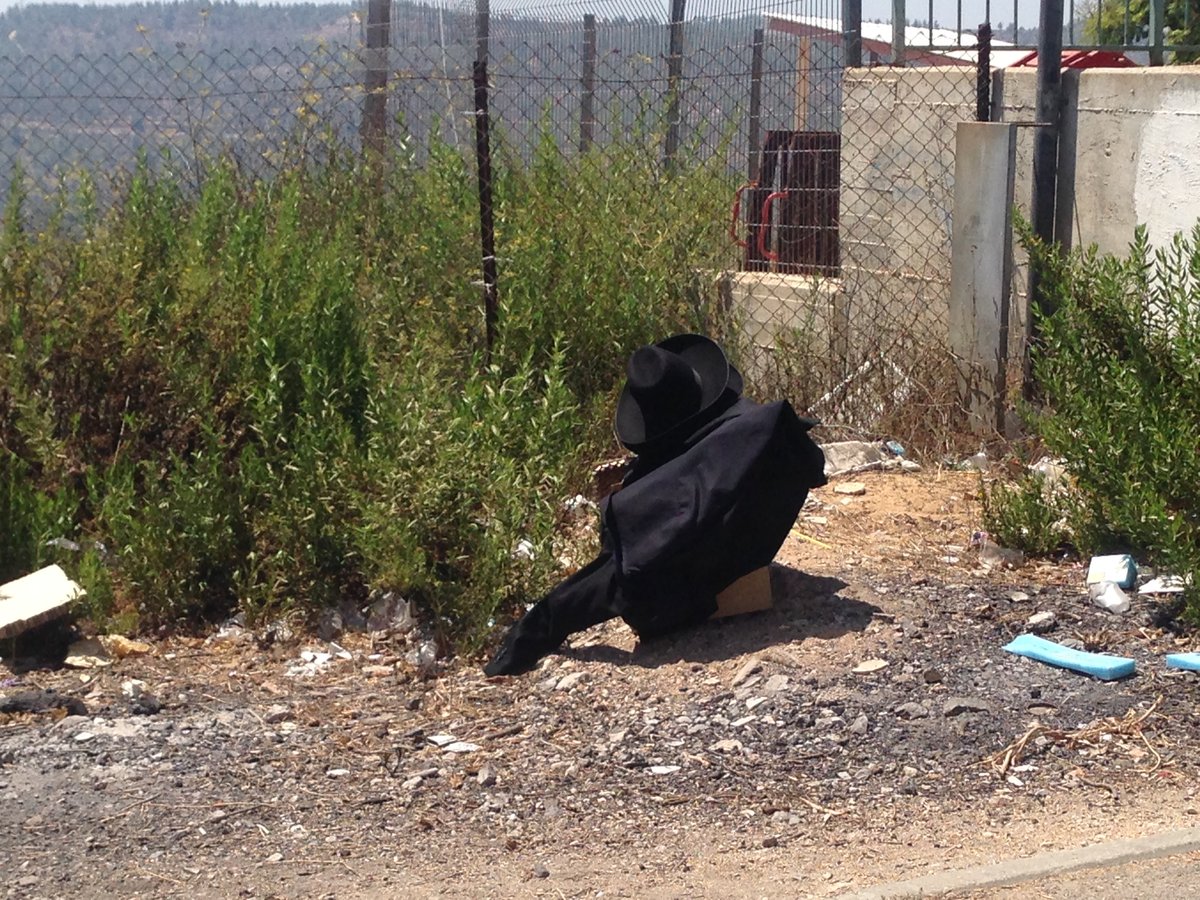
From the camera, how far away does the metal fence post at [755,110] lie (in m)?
8.45

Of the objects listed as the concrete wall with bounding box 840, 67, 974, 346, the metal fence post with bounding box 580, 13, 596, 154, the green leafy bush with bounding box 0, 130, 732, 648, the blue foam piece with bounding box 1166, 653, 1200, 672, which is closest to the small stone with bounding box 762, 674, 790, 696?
the green leafy bush with bounding box 0, 130, 732, 648

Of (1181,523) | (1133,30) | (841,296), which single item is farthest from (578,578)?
(1133,30)

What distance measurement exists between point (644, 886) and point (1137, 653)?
203 cm

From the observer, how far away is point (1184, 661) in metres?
4.49

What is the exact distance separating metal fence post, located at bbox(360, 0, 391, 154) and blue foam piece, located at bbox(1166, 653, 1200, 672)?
17.4 feet

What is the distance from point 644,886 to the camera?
11.2 feet

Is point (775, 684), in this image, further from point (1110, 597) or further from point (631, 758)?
point (1110, 597)

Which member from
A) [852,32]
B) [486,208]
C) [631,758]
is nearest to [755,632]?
[631,758]

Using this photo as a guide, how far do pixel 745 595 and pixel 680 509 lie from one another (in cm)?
44

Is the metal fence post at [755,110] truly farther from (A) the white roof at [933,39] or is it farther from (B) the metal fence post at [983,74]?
(B) the metal fence post at [983,74]

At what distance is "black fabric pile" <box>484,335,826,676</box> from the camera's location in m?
→ 4.62

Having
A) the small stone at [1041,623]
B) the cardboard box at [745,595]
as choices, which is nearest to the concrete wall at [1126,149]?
the small stone at [1041,623]

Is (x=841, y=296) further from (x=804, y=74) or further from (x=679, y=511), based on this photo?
(x=679, y=511)

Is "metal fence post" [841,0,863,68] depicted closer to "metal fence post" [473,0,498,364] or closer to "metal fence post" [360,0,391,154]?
"metal fence post" [473,0,498,364]
